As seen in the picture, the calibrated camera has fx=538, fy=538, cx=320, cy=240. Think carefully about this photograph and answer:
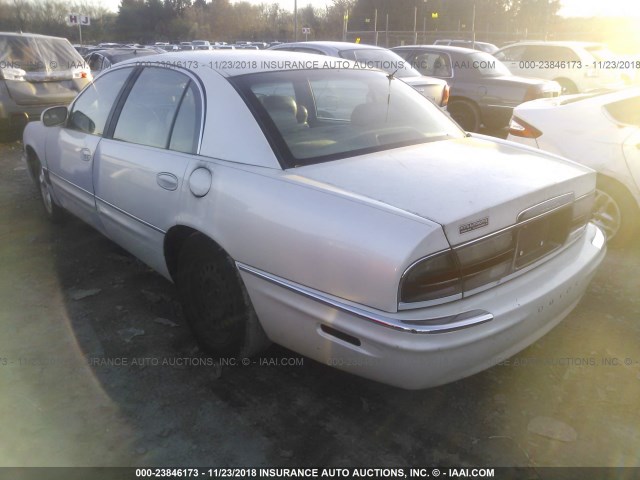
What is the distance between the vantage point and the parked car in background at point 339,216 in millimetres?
2078

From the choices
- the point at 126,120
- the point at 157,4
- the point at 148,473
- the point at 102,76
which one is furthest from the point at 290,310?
the point at 157,4

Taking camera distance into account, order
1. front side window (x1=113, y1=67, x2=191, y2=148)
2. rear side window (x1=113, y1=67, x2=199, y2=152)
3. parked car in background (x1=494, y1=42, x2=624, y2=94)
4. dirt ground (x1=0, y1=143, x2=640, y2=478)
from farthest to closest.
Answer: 1. parked car in background (x1=494, y1=42, x2=624, y2=94)
2. front side window (x1=113, y1=67, x2=191, y2=148)
3. rear side window (x1=113, y1=67, x2=199, y2=152)
4. dirt ground (x1=0, y1=143, x2=640, y2=478)

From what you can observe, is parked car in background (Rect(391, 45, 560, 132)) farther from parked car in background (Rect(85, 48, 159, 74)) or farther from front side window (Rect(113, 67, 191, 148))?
parked car in background (Rect(85, 48, 159, 74))

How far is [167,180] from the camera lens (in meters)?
2.97

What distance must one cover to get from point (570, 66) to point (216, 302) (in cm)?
1153

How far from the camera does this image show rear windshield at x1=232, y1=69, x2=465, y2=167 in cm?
272

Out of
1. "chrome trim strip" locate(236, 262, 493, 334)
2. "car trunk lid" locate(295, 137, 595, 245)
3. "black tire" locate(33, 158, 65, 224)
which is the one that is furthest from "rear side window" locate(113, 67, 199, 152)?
"black tire" locate(33, 158, 65, 224)

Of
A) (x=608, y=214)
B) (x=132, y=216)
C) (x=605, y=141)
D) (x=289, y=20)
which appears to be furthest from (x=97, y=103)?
(x=289, y=20)

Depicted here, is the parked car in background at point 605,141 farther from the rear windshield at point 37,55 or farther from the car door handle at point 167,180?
the rear windshield at point 37,55

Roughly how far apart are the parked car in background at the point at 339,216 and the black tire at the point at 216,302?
11 mm

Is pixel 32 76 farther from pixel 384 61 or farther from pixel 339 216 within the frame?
pixel 339 216

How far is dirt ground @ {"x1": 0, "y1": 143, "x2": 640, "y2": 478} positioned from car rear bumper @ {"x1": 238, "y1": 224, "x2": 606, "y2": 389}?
0.40 m

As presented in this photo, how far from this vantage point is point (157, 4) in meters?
62.1

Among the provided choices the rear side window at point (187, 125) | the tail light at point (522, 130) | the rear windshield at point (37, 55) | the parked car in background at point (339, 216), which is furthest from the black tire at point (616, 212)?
the rear windshield at point (37, 55)
